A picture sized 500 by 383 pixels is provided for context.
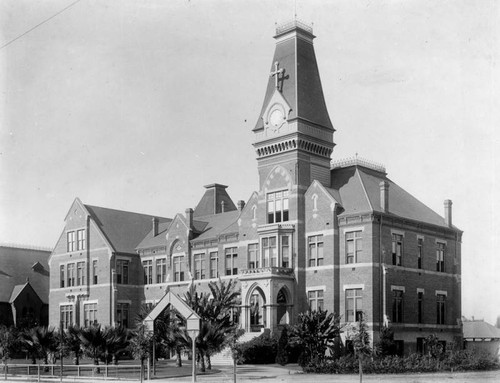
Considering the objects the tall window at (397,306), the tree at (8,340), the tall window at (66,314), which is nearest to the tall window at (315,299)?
the tall window at (397,306)

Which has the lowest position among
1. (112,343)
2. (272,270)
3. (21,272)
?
(112,343)

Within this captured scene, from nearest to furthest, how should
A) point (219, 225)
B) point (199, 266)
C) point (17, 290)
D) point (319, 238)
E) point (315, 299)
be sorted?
point (315, 299) → point (319, 238) → point (199, 266) → point (219, 225) → point (17, 290)

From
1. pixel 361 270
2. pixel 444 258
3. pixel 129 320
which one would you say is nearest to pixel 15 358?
pixel 129 320

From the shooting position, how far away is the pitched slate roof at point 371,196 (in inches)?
1896

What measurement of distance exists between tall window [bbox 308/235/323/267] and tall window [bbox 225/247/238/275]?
7.88 metres

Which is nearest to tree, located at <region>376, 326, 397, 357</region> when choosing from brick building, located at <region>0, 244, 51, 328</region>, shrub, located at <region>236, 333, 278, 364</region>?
shrub, located at <region>236, 333, 278, 364</region>

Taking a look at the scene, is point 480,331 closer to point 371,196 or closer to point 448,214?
point 448,214

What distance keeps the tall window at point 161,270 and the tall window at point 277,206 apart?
13.7 meters

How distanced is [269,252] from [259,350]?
7452mm

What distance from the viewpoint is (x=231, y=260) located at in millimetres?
56094

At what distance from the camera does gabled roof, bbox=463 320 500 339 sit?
66.6 m

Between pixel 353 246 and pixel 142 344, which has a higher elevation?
pixel 353 246

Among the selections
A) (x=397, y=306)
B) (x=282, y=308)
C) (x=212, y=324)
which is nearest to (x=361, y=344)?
(x=212, y=324)

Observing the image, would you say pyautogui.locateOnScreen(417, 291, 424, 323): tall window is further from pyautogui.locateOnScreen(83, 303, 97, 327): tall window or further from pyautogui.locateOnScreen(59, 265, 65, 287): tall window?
pyautogui.locateOnScreen(59, 265, 65, 287): tall window
